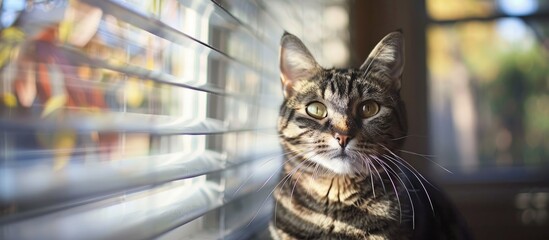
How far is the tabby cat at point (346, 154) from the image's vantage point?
692mm

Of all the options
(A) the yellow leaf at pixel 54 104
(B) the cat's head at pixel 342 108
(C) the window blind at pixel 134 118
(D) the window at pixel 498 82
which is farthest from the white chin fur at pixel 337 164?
(D) the window at pixel 498 82

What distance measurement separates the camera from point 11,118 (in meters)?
0.38

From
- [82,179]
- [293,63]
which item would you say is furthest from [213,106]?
[82,179]

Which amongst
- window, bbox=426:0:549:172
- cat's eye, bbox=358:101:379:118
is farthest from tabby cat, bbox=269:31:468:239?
window, bbox=426:0:549:172

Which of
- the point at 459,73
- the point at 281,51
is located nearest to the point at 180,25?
the point at 281,51

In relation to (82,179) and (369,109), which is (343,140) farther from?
(82,179)

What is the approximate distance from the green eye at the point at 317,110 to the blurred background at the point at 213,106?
0.36 feet

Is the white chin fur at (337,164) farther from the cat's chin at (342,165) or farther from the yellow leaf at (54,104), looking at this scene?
the yellow leaf at (54,104)

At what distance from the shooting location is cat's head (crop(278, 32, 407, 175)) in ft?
2.27

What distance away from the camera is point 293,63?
0.75 meters

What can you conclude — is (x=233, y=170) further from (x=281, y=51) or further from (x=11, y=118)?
(x=11, y=118)

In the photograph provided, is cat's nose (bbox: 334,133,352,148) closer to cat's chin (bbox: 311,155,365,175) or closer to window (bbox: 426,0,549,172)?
cat's chin (bbox: 311,155,365,175)

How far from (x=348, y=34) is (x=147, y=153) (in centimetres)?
53

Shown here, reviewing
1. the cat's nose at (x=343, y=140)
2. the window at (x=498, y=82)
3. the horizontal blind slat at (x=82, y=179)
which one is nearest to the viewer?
the horizontal blind slat at (x=82, y=179)
